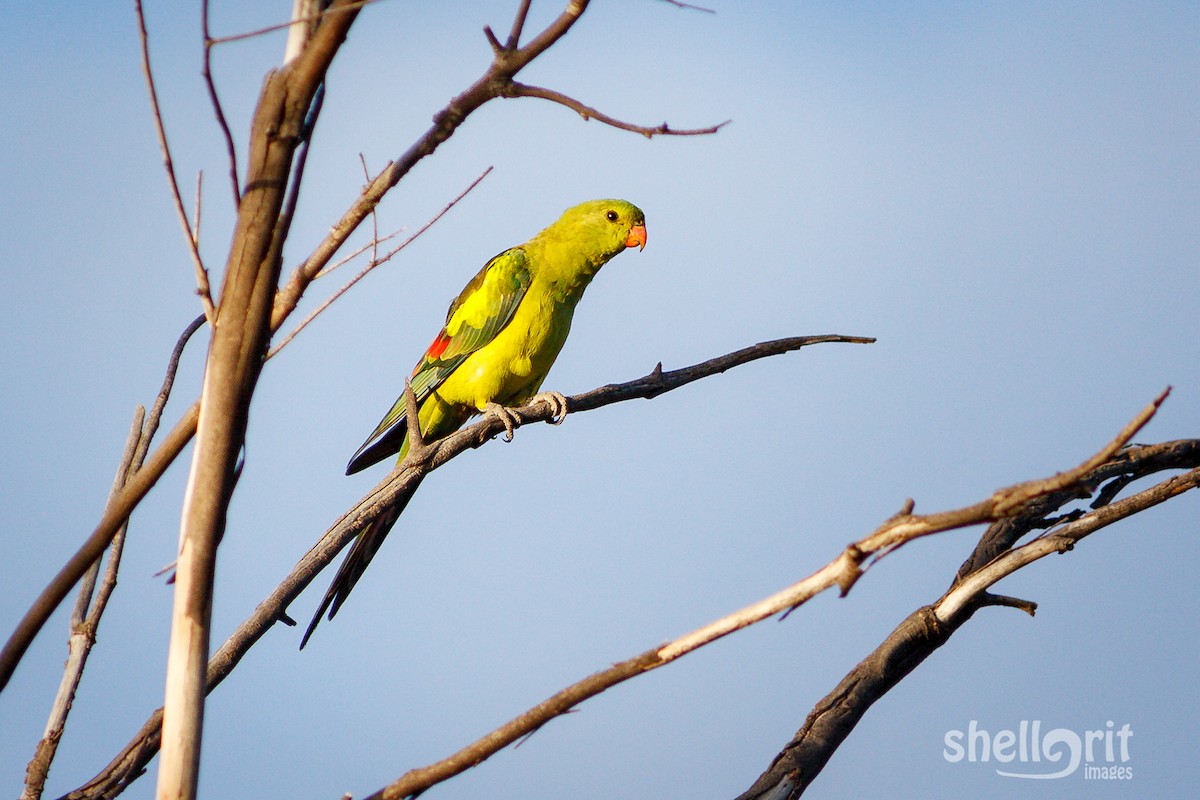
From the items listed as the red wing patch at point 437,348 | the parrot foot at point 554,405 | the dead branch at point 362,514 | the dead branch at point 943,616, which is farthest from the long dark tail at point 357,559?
the dead branch at point 943,616

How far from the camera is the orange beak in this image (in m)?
5.41

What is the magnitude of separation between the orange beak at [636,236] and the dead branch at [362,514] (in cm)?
151

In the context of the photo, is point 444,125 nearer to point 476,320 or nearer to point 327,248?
point 327,248

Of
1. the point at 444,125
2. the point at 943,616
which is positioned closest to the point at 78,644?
the point at 444,125

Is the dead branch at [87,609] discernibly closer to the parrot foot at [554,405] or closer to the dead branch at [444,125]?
the dead branch at [444,125]

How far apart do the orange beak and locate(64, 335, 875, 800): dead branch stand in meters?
1.51

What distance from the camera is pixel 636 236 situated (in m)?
5.41

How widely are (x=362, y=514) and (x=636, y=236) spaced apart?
2.74m

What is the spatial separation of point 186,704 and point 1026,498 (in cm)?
152

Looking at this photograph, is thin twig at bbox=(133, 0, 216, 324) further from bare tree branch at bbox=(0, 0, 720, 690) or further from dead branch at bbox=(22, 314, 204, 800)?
dead branch at bbox=(22, 314, 204, 800)

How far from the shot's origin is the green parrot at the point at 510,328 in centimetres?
492

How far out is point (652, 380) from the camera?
367 centimetres

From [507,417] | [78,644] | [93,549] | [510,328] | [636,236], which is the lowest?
[93,549]

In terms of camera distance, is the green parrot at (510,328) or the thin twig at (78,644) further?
the green parrot at (510,328)
